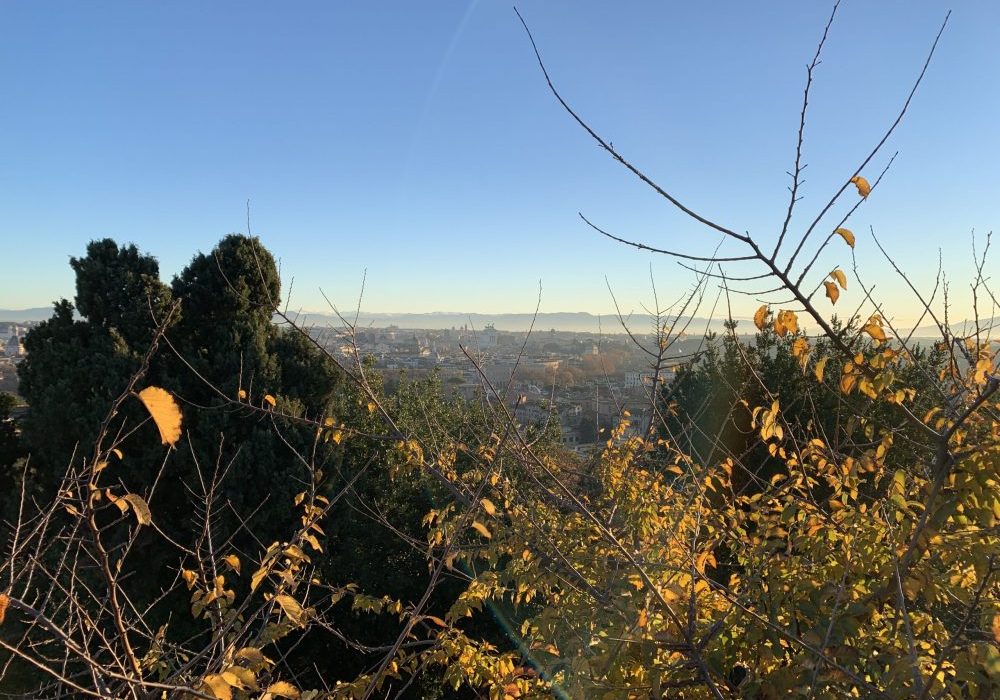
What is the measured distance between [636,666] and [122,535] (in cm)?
966

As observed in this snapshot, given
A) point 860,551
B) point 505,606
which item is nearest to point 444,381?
point 505,606

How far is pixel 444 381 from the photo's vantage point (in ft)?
48.3

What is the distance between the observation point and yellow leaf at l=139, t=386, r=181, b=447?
111cm

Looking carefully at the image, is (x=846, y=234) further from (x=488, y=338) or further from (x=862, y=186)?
(x=488, y=338)

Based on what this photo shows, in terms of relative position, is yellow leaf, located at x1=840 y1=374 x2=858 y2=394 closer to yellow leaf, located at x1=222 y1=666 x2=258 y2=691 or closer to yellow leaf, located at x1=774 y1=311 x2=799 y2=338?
yellow leaf, located at x1=774 y1=311 x2=799 y2=338

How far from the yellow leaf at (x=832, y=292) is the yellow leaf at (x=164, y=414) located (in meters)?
1.96

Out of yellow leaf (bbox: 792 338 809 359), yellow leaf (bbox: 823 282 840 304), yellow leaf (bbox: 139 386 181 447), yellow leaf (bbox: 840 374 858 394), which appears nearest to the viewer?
yellow leaf (bbox: 139 386 181 447)

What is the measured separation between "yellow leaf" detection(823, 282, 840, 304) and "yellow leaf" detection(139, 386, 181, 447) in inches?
77.0

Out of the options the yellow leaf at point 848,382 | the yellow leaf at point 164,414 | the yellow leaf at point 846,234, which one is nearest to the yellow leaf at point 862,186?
the yellow leaf at point 846,234

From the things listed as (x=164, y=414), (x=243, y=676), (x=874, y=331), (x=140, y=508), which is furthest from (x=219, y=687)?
(x=874, y=331)

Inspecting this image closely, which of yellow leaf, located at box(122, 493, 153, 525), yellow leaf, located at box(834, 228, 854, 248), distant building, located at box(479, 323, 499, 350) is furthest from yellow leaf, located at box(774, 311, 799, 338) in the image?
yellow leaf, located at box(122, 493, 153, 525)

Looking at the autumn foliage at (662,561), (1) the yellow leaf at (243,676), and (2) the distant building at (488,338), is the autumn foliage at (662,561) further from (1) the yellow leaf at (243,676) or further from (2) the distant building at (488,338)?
(2) the distant building at (488,338)

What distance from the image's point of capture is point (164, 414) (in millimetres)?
1154

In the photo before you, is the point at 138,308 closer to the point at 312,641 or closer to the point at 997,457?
the point at 312,641
